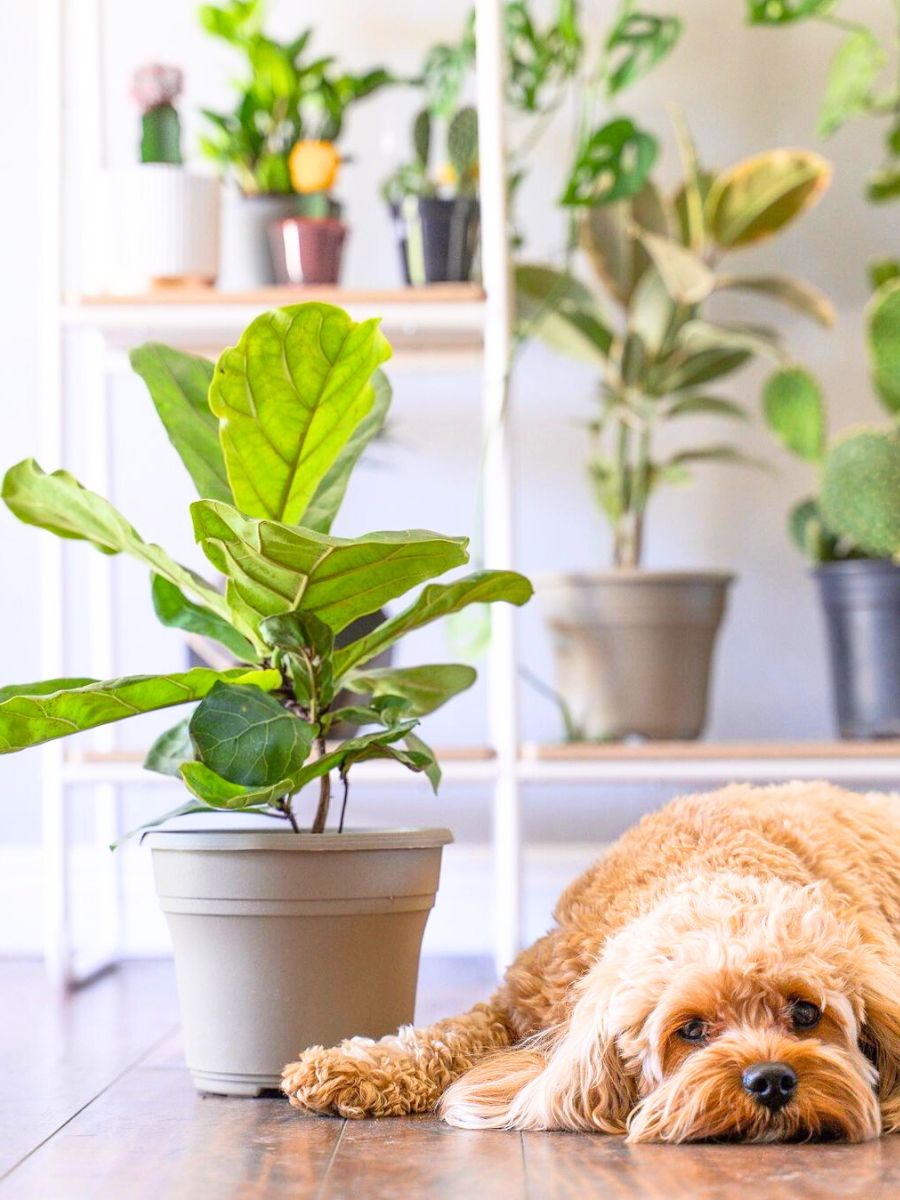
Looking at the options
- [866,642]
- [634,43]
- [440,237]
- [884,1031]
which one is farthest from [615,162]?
[884,1031]

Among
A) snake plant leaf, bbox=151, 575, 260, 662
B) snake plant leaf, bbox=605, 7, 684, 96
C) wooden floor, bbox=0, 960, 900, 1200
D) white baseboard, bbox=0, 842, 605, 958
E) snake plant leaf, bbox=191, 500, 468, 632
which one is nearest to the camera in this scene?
wooden floor, bbox=0, 960, 900, 1200

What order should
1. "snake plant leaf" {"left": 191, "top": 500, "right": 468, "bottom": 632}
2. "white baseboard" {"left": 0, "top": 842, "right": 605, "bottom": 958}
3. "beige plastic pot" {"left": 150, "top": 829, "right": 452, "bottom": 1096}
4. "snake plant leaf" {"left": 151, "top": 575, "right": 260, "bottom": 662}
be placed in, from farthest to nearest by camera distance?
"white baseboard" {"left": 0, "top": 842, "right": 605, "bottom": 958}, "snake plant leaf" {"left": 151, "top": 575, "right": 260, "bottom": 662}, "beige plastic pot" {"left": 150, "top": 829, "right": 452, "bottom": 1096}, "snake plant leaf" {"left": 191, "top": 500, "right": 468, "bottom": 632}

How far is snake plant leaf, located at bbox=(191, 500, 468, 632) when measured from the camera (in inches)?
46.6

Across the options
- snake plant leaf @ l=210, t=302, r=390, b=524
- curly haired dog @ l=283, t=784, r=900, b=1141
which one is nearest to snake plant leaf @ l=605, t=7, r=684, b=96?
snake plant leaf @ l=210, t=302, r=390, b=524

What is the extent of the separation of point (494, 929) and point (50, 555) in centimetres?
90

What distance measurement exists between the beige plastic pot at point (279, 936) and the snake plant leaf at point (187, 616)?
19 centimetres

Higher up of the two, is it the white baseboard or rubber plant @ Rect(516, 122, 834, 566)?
rubber plant @ Rect(516, 122, 834, 566)

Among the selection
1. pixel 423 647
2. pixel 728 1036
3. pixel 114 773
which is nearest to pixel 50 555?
pixel 114 773

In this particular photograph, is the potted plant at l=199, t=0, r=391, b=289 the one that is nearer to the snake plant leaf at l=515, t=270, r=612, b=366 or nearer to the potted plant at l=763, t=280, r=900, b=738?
the snake plant leaf at l=515, t=270, r=612, b=366

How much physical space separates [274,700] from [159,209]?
977 mm

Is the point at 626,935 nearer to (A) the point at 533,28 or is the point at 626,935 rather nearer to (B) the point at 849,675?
(B) the point at 849,675

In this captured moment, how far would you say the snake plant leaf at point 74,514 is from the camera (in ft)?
4.16

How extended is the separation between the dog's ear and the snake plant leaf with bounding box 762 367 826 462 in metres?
1.15

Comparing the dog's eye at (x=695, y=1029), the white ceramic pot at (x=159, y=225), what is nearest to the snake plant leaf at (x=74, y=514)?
the dog's eye at (x=695, y=1029)
